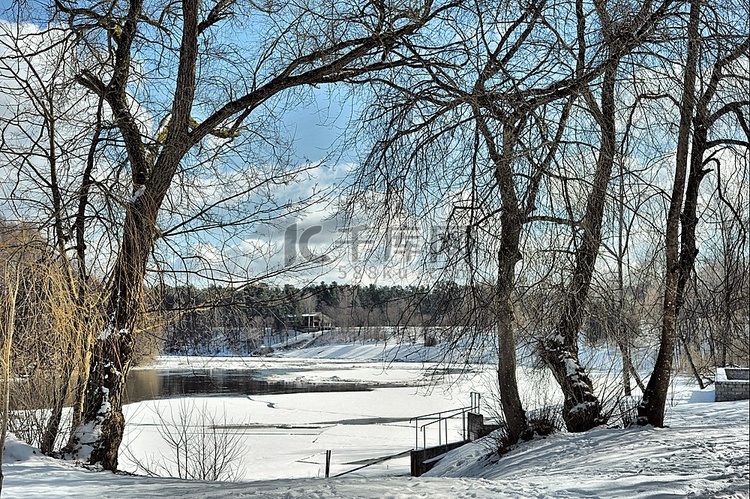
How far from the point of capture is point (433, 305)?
640 centimetres

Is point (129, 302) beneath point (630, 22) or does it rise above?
beneath

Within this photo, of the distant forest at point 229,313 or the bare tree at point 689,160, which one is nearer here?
the bare tree at point 689,160

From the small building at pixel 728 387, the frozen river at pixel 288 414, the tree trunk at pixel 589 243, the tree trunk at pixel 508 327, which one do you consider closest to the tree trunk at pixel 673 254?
the tree trunk at pixel 589 243

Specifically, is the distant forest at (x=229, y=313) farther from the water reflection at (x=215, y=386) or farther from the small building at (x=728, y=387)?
the water reflection at (x=215, y=386)

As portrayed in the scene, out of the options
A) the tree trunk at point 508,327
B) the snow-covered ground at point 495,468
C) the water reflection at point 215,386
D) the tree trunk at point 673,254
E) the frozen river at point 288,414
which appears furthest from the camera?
the water reflection at point 215,386

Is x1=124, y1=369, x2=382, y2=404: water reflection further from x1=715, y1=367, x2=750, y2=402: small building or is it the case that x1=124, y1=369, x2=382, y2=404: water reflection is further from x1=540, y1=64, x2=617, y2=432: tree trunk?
x1=540, y1=64, x2=617, y2=432: tree trunk

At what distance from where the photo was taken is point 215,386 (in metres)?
33.8

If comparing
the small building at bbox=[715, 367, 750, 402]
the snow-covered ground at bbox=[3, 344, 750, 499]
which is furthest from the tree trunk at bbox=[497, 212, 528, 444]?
the small building at bbox=[715, 367, 750, 402]

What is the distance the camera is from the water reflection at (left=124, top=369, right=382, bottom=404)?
2928cm

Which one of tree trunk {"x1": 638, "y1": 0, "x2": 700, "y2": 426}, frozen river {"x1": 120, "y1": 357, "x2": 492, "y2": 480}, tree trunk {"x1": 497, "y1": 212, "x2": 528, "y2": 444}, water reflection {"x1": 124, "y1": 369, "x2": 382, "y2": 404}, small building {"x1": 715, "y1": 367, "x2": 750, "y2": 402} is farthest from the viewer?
water reflection {"x1": 124, "y1": 369, "x2": 382, "y2": 404}

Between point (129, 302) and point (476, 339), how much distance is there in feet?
12.3

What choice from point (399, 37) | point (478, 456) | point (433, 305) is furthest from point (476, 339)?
point (478, 456)

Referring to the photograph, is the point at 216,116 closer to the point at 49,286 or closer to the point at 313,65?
the point at 313,65

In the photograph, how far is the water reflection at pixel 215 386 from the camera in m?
29.3
